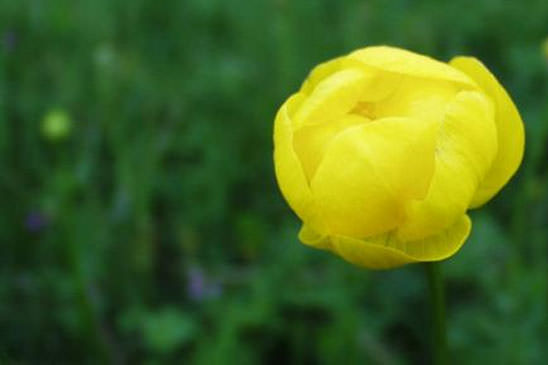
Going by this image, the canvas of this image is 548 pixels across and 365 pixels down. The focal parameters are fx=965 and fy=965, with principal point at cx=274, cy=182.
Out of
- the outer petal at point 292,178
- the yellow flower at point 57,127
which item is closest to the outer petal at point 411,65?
the outer petal at point 292,178

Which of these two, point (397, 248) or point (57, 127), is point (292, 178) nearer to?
point (397, 248)

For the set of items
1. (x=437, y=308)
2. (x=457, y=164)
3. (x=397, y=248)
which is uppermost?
(x=457, y=164)

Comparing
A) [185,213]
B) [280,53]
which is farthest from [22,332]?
[280,53]

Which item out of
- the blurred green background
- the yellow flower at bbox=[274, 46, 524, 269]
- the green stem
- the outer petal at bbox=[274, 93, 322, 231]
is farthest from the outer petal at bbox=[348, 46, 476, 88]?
the blurred green background

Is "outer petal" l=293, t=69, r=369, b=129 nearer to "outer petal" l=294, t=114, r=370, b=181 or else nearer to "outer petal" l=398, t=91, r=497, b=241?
"outer petal" l=294, t=114, r=370, b=181

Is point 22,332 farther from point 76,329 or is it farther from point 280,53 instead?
point 280,53

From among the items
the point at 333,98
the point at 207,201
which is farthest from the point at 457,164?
the point at 207,201
